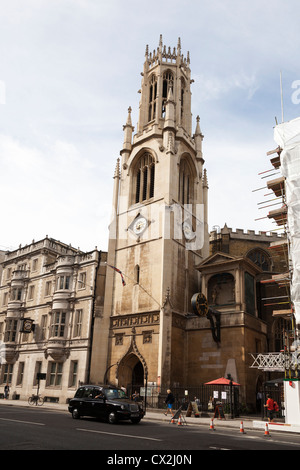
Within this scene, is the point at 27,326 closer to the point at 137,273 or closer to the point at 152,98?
the point at 137,273

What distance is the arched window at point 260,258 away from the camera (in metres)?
43.0

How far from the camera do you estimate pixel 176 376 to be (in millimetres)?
32000

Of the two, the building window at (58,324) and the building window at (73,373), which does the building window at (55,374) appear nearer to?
the building window at (73,373)

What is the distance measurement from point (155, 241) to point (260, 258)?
46.2 feet

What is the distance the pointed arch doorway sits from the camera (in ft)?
110

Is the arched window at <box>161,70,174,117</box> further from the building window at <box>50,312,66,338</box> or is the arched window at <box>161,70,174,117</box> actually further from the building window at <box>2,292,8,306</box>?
the building window at <box>2,292,8,306</box>

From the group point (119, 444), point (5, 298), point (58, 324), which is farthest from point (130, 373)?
point (119, 444)

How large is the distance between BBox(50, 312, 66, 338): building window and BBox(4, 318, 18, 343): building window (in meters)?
7.39

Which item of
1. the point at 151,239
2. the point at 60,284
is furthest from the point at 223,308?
the point at 60,284

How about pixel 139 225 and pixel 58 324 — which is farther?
pixel 58 324

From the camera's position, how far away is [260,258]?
4334cm

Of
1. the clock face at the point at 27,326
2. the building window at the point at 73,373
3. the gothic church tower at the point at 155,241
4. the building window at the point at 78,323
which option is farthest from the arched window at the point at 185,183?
the clock face at the point at 27,326

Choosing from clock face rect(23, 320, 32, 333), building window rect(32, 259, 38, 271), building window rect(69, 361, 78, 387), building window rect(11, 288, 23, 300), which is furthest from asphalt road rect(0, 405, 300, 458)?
building window rect(11, 288, 23, 300)

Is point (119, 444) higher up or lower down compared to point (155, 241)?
lower down
